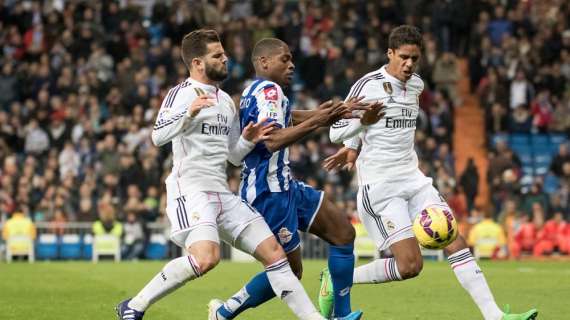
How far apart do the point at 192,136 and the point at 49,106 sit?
1905 centimetres

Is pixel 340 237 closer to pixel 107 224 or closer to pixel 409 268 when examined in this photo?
pixel 409 268

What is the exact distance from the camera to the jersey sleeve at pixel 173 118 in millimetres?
10102

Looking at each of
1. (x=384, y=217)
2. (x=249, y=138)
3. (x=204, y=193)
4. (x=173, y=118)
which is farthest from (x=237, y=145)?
(x=384, y=217)

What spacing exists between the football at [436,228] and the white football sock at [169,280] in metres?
2.40

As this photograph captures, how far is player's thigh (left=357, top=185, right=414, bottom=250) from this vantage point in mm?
11547

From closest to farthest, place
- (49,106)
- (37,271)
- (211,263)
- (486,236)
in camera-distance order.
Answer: (211,263)
(37,271)
(486,236)
(49,106)

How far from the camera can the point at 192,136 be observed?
10289mm

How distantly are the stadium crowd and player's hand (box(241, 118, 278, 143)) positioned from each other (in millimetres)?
15553

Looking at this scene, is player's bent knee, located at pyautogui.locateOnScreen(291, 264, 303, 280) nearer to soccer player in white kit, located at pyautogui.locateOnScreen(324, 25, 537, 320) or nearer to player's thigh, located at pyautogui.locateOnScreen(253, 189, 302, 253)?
player's thigh, located at pyautogui.locateOnScreen(253, 189, 302, 253)

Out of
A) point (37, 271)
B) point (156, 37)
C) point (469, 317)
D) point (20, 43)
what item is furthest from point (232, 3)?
point (469, 317)

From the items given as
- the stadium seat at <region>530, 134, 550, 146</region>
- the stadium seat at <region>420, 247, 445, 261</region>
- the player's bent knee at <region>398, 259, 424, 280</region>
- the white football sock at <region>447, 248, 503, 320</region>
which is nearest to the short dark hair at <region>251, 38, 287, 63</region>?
the player's bent knee at <region>398, 259, 424, 280</region>

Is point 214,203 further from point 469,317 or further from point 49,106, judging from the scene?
point 49,106

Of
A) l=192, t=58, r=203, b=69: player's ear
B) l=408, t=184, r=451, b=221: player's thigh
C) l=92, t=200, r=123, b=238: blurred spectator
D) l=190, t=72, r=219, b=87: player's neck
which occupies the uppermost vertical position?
l=192, t=58, r=203, b=69: player's ear

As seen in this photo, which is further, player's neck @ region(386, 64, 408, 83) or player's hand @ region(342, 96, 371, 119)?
player's neck @ region(386, 64, 408, 83)
